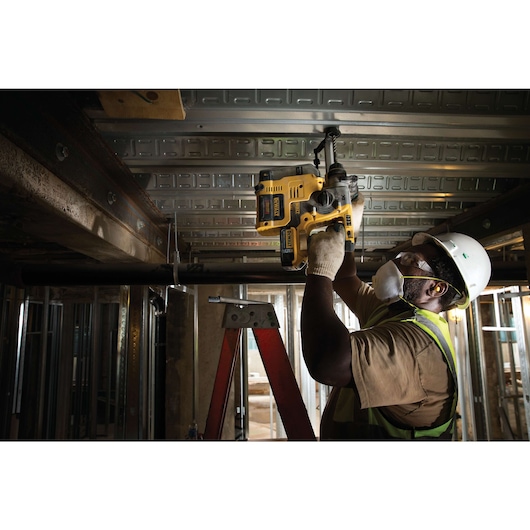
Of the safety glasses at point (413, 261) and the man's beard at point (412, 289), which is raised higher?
the safety glasses at point (413, 261)

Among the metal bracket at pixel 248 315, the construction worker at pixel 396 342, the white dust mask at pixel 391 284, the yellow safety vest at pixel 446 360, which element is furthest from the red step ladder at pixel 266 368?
the white dust mask at pixel 391 284

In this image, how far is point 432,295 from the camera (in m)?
1.13

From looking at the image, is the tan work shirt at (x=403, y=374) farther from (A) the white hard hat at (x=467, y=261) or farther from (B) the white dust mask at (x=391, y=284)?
(A) the white hard hat at (x=467, y=261)

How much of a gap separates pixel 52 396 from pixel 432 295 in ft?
10.7

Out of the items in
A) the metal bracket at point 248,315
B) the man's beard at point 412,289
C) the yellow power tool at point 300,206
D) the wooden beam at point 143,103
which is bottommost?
the metal bracket at point 248,315

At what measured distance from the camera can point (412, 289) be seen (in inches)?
44.0

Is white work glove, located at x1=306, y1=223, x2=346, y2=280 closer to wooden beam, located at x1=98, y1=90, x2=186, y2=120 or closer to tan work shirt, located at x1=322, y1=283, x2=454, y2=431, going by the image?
tan work shirt, located at x1=322, y1=283, x2=454, y2=431

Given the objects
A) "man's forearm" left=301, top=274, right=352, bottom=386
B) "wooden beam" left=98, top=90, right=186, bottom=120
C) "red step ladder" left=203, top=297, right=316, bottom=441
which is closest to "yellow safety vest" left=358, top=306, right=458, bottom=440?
"man's forearm" left=301, top=274, right=352, bottom=386

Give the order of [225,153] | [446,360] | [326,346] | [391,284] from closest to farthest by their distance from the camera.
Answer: [326,346], [446,360], [391,284], [225,153]

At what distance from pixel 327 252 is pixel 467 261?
0.51 metres

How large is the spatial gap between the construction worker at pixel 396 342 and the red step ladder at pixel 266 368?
148 mm

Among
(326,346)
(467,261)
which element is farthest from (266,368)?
(467,261)

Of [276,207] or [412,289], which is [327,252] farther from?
[412,289]

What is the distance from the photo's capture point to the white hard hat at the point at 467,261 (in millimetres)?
1109
